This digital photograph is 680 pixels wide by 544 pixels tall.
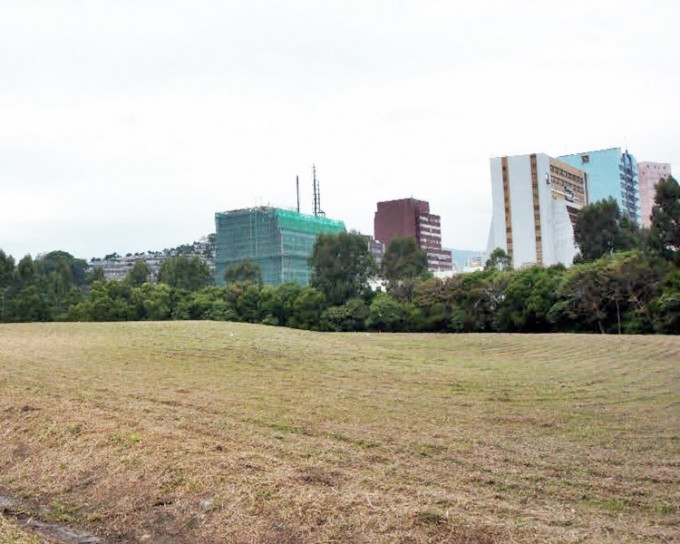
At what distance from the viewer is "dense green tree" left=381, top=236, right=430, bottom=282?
225 ft

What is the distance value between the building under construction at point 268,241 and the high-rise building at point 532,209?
29779 mm

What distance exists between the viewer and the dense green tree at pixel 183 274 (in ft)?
227

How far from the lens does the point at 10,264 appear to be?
199 ft

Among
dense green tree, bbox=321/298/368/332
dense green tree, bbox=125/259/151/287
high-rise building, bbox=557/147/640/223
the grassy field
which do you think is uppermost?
high-rise building, bbox=557/147/640/223

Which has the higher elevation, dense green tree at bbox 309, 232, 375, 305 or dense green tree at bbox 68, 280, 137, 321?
dense green tree at bbox 309, 232, 375, 305

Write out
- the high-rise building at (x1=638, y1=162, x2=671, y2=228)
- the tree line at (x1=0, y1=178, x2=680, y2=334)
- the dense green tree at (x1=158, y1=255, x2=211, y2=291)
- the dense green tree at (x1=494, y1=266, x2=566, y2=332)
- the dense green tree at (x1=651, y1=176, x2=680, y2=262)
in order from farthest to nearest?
the high-rise building at (x1=638, y1=162, x2=671, y2=228), the dense green tree at (x1=158, y1=255, x2=211, y2=291), the dense green tree at (x1=494, y1=266, x2=566, y2=332), the tree line at (x1=0, y1=178, x2=680, y2=334), the dense green tree at (x1=651, y1=176, x2=680, y2=262)

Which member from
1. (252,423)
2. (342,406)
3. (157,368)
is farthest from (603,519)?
(157,368)

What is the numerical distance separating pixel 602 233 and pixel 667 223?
108 feet

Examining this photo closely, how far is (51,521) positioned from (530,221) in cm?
8762

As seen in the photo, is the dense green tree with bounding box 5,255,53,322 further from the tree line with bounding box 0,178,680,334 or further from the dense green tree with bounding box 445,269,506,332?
the dense green tree with bounding box 445,269,506,332

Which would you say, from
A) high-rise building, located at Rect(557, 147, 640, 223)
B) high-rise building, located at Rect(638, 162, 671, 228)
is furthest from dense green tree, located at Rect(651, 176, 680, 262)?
high-rise building, located at Rect(638, 162, 671, 228)

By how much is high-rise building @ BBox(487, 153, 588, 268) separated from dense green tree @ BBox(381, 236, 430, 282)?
18918mm

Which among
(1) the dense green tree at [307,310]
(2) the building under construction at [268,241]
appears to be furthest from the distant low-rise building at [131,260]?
(1) the dense green tree at [307,310]

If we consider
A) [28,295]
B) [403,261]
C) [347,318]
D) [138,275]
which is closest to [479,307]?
[347,318]
